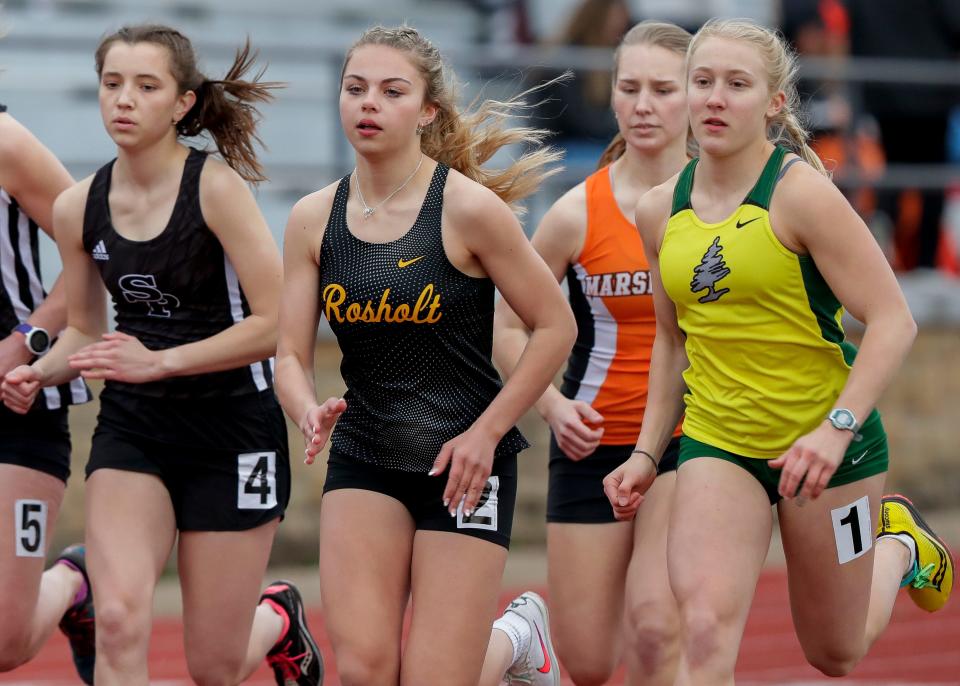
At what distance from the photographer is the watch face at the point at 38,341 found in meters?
5.70

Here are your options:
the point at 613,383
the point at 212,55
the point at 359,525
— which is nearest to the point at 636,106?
the point at 613,383

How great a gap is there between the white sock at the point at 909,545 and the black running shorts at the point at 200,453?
7.08 ft

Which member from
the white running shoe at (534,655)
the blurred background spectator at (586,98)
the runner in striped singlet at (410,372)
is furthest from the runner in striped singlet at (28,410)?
the blurred background spectator at (586,98)

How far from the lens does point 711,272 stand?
477cm

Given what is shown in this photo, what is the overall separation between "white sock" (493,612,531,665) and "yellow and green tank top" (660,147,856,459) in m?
1.15

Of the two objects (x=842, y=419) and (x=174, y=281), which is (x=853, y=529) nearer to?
(x=842, y=419)

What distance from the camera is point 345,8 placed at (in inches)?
497

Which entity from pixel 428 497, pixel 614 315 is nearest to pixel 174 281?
pixel 428 497

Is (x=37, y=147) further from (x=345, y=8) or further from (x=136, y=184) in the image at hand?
(x=345, y=8)

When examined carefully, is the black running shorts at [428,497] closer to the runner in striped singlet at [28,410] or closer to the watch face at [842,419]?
the watch face at [842,419]

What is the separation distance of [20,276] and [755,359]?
2.52m

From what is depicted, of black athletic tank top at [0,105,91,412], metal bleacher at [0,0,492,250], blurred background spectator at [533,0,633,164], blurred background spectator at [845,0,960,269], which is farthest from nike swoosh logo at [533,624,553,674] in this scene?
blurred background spectator at [845,0,960,269]

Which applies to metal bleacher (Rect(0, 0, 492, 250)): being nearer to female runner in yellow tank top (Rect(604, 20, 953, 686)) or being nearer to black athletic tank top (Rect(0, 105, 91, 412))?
black athletic tank top (Rect(0, 105, 91, 412))

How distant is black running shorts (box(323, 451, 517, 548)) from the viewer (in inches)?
192
